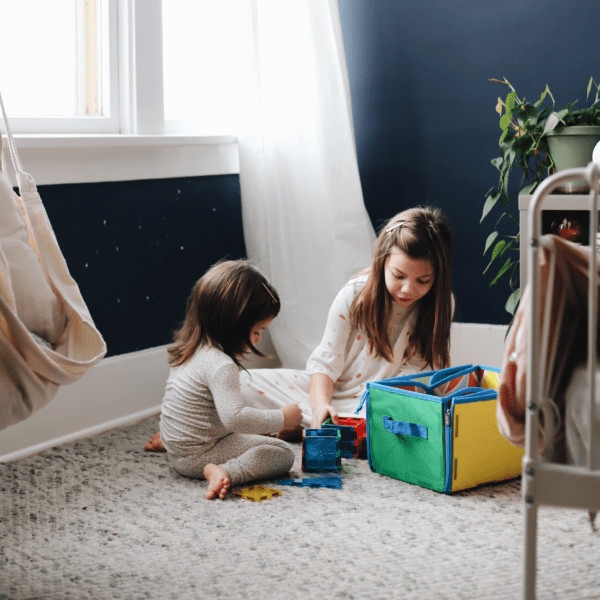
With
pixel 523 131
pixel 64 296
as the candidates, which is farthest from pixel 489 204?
pixel 64 296

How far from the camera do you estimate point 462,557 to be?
123 centimetres

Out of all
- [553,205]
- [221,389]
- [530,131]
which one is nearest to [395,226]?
[553,205]

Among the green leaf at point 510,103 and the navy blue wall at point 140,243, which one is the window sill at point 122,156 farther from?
the green leaf at point 510,103

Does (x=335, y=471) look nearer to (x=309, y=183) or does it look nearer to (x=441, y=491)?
(x=441, y=491)

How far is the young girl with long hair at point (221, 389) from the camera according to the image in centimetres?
157

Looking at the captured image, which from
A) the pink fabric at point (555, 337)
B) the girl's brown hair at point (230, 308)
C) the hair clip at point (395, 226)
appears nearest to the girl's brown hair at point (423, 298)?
the hair clip at point (395, 226)

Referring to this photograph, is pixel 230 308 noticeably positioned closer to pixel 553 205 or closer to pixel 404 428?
pixel 404 428

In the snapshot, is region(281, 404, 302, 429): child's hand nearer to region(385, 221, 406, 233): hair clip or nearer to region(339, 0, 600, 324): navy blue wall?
region(385, 221, 406, 233): hair clip

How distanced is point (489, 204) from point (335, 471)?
0.91 meters

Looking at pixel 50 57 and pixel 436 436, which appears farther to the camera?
pixel 50 57

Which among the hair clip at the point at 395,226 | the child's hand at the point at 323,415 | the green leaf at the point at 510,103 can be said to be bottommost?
the child's hand at the point at 323,415

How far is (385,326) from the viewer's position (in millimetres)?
1880

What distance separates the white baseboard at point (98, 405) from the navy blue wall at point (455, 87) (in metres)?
0.98

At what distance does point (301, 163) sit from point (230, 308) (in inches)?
34.6
